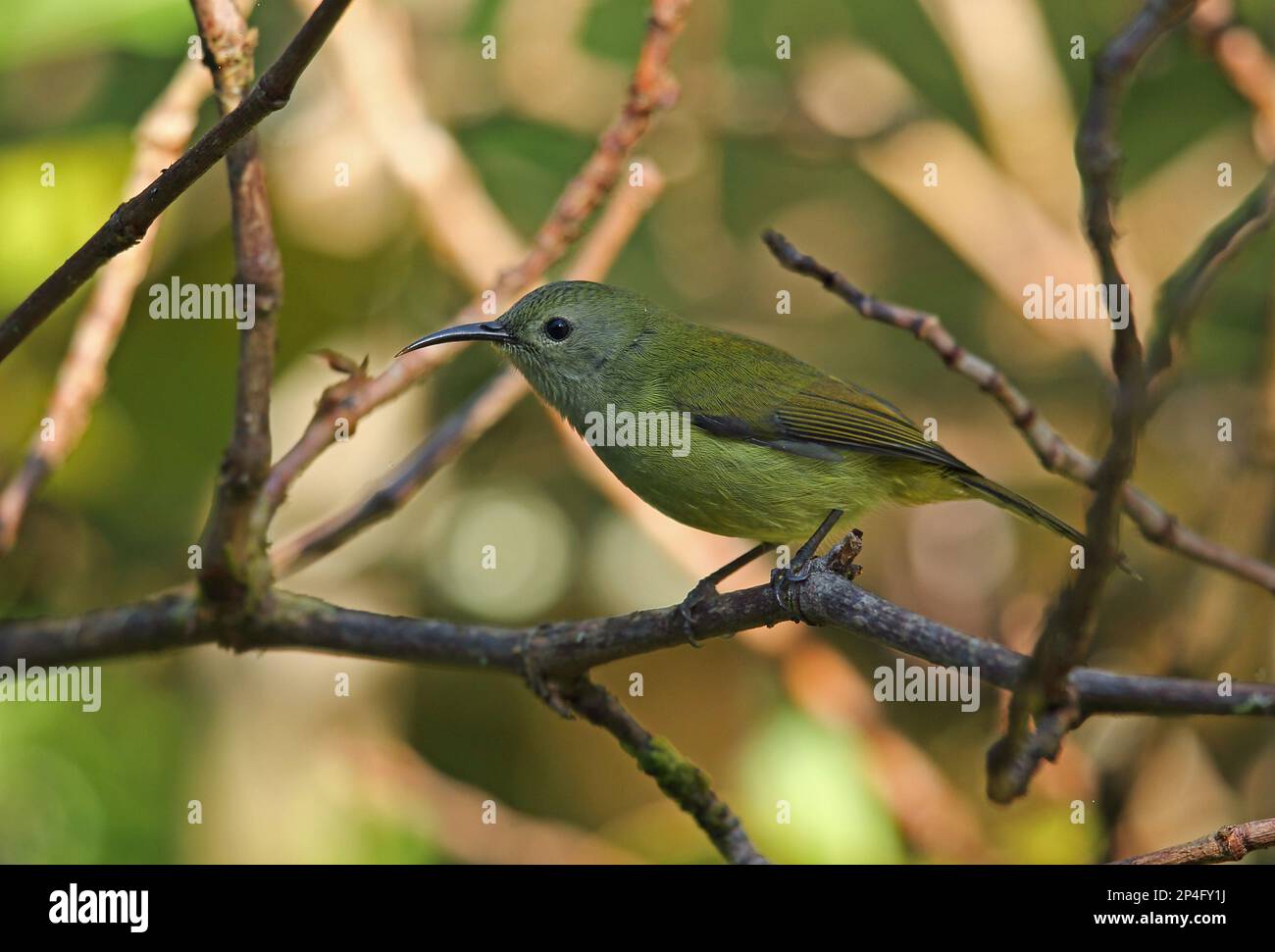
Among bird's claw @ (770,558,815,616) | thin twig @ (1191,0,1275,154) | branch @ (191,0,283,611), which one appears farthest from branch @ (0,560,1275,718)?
thin twig @ (1191,0,1275,154)

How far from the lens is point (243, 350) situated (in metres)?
3.03

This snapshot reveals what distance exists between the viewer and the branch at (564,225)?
346 centimetres

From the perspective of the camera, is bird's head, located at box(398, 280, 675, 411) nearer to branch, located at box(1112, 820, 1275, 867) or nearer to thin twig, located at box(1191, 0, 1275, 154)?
thin twig, located at box(1191, 0, 1275, 154)

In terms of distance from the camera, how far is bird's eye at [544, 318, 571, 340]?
4457mm

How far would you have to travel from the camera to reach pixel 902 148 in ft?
18.3

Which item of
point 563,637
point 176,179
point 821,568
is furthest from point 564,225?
point 176,179

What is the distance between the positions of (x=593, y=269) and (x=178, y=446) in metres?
1.78

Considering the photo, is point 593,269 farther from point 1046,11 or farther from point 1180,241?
point 1046,11

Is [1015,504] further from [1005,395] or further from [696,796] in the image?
[696,796]

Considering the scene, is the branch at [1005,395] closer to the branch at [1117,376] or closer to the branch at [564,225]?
the branch at [1117,376]

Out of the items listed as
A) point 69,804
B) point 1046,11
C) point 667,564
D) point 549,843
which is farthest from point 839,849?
point 1046,11

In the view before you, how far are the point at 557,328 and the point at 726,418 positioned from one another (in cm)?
74

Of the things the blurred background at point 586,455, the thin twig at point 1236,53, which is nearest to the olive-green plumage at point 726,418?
the blurred background at point 586,455

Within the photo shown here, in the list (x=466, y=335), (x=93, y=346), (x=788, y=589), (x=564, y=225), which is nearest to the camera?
(x=788, y=589)
